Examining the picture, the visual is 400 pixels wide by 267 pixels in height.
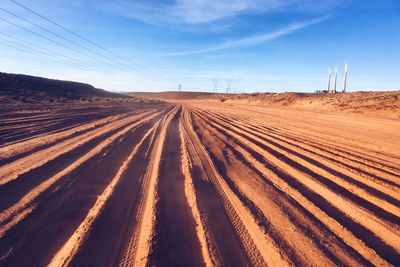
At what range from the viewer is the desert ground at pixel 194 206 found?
12.0ft

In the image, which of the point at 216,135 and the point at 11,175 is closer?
the point at 11,175

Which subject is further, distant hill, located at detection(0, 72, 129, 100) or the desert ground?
distant hill, located at detection(0, 72, 129, 100)

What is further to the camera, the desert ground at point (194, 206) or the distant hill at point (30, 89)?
the distant hill at point (30, 89)

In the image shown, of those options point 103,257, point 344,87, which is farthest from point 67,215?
point 344,87

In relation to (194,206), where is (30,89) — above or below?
above

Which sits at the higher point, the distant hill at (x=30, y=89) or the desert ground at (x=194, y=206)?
the distant hill at (x=30, y=89)

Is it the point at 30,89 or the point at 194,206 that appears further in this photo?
the point at 30,89

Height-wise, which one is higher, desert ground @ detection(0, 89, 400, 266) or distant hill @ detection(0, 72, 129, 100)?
distant hill @ detection(0, 72, 129, 100)

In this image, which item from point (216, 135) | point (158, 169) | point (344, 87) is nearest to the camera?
point (158, 169)

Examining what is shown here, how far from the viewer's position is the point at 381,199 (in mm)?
5621

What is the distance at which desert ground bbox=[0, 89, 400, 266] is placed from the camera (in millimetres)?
3658

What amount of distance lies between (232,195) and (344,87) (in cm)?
6705

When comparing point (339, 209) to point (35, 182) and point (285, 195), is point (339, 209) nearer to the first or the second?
point (285, 195)

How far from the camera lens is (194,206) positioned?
5.09 meters
